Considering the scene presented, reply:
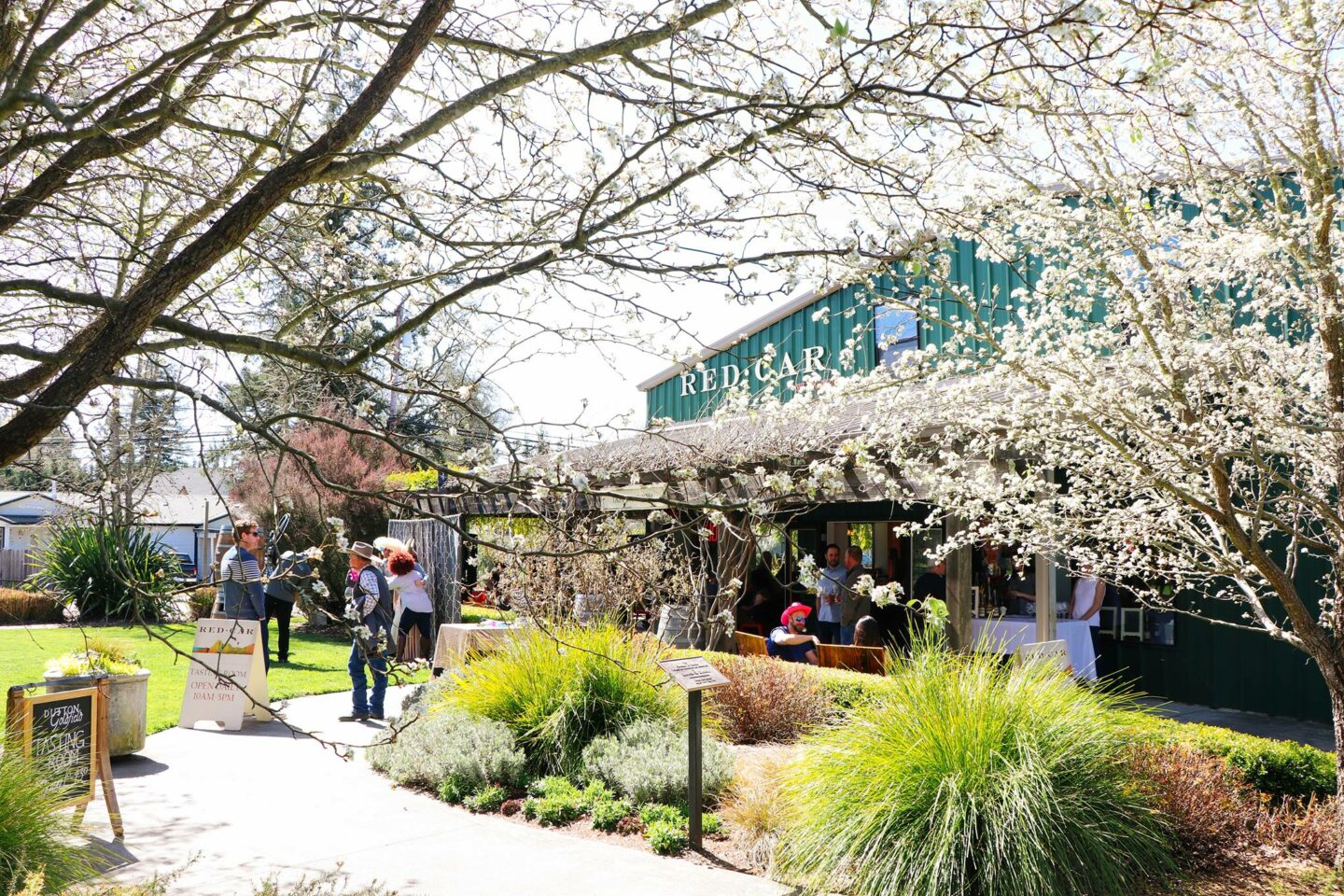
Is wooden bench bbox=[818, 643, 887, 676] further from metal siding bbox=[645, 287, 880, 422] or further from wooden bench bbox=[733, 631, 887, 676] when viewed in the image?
metal siding bbox=[645, 287, 880, 422]

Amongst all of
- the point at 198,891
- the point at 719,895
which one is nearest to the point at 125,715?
the point at 198,891

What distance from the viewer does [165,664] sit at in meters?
13.1

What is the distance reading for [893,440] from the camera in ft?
27.2

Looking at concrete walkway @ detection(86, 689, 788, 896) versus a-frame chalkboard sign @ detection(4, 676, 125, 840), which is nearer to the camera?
concrete walkway @ detection(86, 689, 788, 896)

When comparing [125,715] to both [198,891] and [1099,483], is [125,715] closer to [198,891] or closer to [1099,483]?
[198,891]

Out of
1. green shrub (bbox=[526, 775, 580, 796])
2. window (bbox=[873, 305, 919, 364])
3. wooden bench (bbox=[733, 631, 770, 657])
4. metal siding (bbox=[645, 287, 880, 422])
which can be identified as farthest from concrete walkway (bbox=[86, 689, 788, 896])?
window (bbox=[873, 305, 919, 364])

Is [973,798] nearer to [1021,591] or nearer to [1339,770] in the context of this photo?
[1339,770]

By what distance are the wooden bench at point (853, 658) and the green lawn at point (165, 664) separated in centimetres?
529

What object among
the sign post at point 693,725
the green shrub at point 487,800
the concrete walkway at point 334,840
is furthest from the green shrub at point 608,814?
the green shrub at point 487,800


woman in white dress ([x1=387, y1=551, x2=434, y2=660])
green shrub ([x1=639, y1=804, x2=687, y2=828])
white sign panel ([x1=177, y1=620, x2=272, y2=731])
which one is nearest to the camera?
green shrub ([x1=639, y1=804, x2=687, y2=828])

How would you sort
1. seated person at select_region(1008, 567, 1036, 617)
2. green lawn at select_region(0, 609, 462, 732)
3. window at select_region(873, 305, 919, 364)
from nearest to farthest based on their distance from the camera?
green lawn at select_region(0, 609, 462, 732) → seated person at select_region(1008, 567, 1036, 617) → window at select_region(873, 305, 919, 364)

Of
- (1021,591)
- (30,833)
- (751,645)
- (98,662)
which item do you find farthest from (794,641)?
(30,833)

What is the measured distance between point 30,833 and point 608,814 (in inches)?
123

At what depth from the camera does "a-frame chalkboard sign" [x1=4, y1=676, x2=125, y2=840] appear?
568 centimetres
